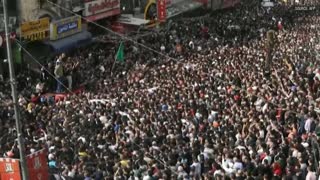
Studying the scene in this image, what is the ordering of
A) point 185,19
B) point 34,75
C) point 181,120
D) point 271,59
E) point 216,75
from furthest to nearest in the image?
point 185,19, point 34,75, point 271,59, point 216,75, point 181,120

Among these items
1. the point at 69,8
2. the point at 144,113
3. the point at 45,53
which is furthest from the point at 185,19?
the point at 144,113

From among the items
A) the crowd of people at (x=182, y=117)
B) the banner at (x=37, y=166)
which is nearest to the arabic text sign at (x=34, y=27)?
the crowd of people at (x=182, y=117)

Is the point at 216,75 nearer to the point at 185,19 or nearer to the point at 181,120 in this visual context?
the point at 181,120

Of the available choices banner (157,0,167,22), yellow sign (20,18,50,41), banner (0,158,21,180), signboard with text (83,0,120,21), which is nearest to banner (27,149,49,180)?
banner (0,158,21,180)

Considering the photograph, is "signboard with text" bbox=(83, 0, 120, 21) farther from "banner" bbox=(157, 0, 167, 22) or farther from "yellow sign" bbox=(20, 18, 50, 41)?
"yellow sign" bbox=(20, 18, 50, 41)

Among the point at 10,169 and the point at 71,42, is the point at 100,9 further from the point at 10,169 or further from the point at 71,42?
the point at 10,169

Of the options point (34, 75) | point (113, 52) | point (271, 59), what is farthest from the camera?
point (113, 52)
